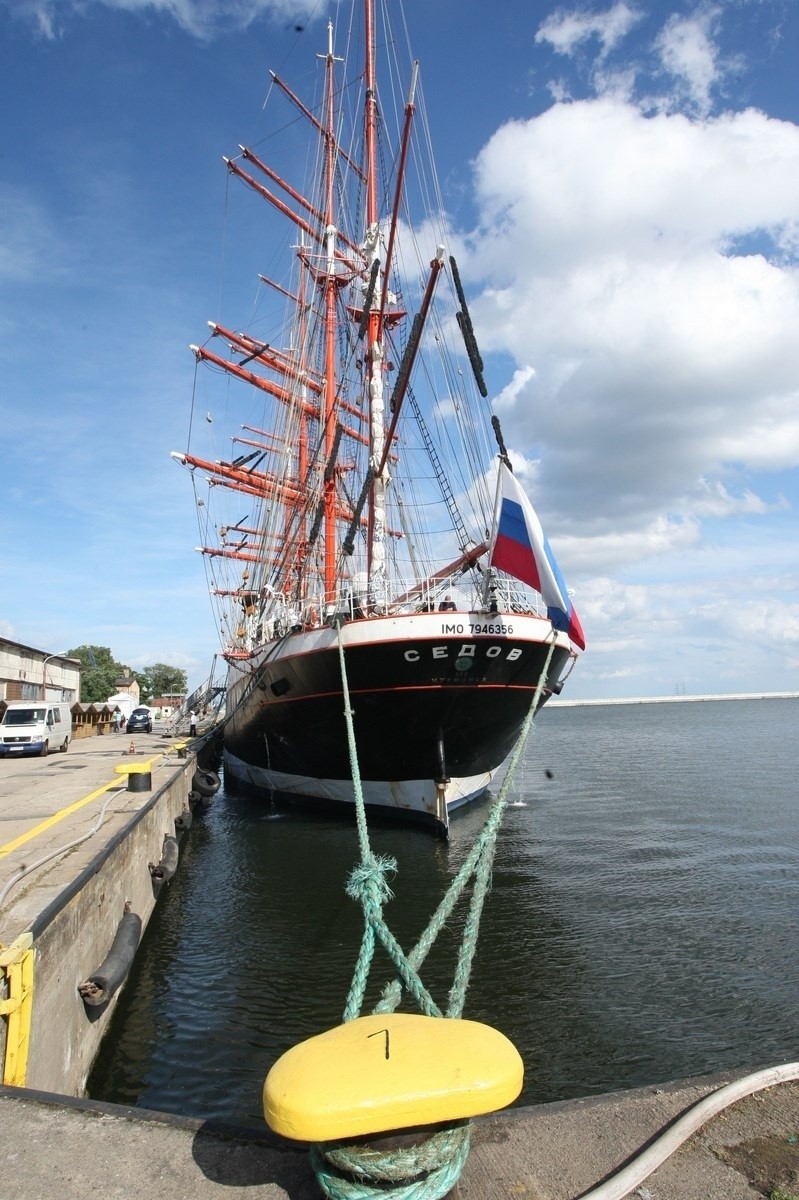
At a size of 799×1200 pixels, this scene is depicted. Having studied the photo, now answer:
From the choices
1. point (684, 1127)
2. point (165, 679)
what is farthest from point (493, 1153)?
point (165, 679)

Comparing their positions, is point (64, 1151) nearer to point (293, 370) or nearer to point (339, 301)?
point (293, 370)

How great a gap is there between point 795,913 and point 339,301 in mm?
30454

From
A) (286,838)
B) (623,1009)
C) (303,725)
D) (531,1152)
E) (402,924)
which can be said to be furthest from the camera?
(303,725)

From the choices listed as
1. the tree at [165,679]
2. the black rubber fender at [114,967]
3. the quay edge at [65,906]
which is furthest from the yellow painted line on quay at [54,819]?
the tree at [165,679]

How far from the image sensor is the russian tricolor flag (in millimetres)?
14578

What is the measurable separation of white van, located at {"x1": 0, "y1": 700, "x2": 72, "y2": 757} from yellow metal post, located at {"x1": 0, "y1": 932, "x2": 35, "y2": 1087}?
2320cm

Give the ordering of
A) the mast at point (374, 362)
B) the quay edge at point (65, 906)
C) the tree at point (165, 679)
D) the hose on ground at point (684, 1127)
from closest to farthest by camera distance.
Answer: the hose on ground at point (684, 1127) < the quay edge at point (65, 906) < the mast at point (374, 362) < the tree at point (165, 679)

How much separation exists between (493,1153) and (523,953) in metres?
6.94

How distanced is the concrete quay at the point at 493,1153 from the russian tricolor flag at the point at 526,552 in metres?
11.3

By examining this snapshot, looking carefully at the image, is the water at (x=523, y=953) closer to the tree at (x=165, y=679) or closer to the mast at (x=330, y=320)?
the mast at (x=330, y=320)

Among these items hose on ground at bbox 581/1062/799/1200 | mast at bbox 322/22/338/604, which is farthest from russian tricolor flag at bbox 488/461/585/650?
mast at bbox 322/22/338/604

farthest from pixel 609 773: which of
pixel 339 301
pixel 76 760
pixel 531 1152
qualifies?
pixel 531 1152

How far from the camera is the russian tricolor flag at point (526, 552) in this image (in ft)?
47.8

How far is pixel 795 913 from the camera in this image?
11.2m
